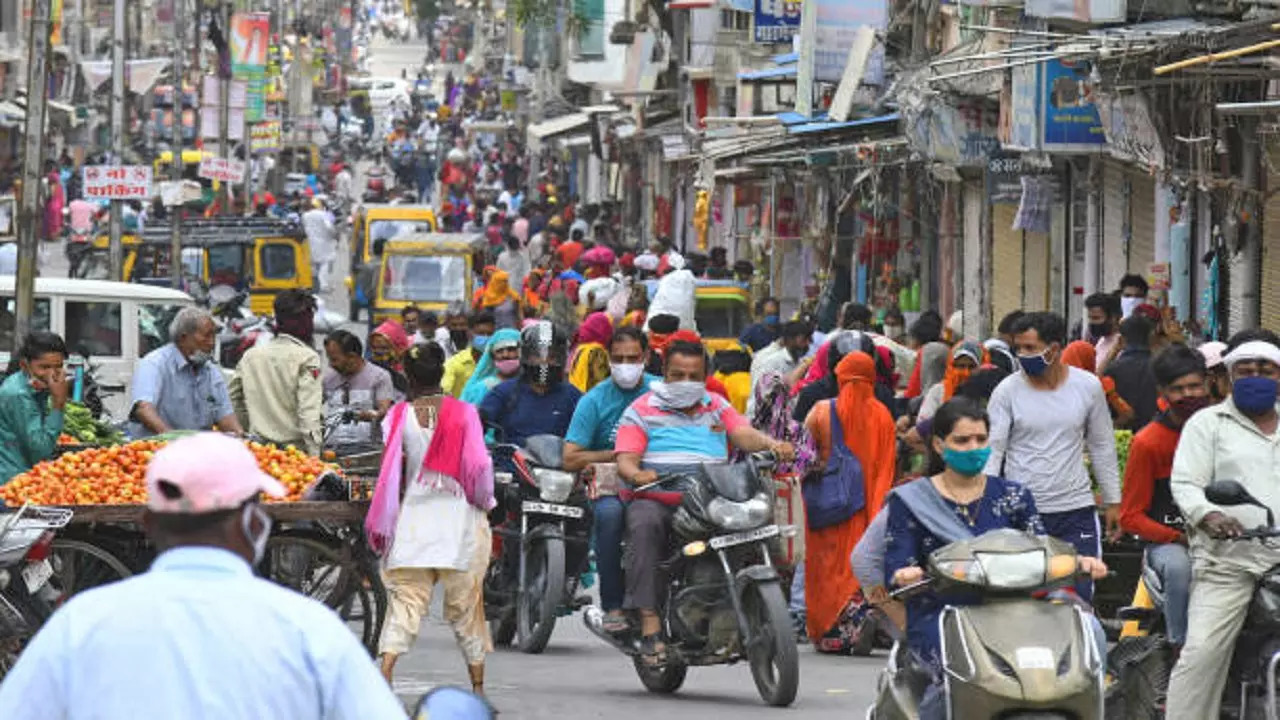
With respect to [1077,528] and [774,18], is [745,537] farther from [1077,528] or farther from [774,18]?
[774,18]

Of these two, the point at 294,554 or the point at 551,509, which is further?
the point at 551,509

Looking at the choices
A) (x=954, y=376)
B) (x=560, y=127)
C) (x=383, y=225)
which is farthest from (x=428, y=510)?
(x=560, y=127)

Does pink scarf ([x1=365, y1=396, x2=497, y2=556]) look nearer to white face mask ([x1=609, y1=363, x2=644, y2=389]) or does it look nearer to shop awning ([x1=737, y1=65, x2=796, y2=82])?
white face mask ([x1=609, y1=363, x2=644, y2=389])

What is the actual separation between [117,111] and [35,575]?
25.4 m

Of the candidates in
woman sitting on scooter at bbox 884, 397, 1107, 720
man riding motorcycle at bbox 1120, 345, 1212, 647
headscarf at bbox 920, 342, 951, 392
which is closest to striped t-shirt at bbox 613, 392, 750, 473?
man riding motorcycle at bbox 1120, 345, 1212, 647

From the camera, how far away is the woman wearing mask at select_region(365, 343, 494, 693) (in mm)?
10945

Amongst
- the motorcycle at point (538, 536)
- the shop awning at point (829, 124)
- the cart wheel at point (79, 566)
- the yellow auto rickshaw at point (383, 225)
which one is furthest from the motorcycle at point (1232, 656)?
the yellow auto rickshaw at point (383, 225)

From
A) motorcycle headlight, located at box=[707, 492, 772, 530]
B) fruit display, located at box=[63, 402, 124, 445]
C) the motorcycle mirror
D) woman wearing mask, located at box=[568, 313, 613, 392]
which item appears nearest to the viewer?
the motorcycle mirror

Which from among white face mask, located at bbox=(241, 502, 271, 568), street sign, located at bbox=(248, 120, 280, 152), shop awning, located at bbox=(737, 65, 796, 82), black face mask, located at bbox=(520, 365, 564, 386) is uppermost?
shop awning, located at bbox=(737, 65, 796, 82)

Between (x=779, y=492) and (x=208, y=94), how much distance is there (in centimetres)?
3739

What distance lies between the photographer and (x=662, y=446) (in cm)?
1210

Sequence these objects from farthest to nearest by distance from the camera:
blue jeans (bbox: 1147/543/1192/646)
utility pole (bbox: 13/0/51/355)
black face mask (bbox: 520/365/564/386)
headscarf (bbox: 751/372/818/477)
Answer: utility pole (bbox: 13/0/51/355)
black face mask (bbox: 520/365/564/386)
headscarf (bbox: 751/372/818/477)
blue jeans (bbox: 1147/543/1192/646)

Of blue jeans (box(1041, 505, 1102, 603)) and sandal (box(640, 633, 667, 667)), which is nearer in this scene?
blue jeans (box(1041, 505, 1102, 603))

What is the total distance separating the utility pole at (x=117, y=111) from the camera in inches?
1328
